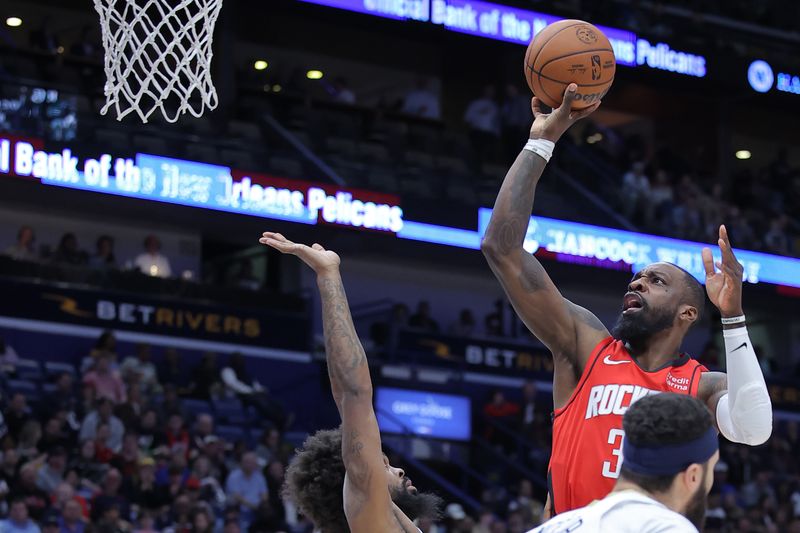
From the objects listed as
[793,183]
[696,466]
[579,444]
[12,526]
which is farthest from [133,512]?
[793,183]

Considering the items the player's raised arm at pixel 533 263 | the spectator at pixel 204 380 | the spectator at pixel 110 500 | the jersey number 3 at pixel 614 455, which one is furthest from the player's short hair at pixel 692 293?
the spectator at pixel 204 380

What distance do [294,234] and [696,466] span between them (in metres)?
16.4

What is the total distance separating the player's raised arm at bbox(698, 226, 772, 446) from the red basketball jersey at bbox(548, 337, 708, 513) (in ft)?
0.67

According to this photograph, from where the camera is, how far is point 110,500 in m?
12.0

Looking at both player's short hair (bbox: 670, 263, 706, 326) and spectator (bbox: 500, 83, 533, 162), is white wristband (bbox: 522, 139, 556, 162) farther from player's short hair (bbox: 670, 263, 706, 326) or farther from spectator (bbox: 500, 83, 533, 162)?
spectator (bbox: 500, 83, 533, 162)

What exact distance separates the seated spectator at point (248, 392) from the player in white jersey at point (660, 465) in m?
13.4

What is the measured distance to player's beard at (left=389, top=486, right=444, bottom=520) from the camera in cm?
433

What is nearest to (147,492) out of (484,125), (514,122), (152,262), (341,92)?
(152,262)

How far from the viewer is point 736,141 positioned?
2852 cm

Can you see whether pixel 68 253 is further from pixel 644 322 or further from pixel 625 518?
pixel 625 518

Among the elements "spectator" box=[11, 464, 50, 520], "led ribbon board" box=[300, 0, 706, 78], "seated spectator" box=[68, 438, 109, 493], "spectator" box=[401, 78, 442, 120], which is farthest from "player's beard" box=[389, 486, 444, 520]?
"spectator" box=[401, 78, 442, 120]

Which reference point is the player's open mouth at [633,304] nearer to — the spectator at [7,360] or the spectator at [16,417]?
the spectator at [16,417]

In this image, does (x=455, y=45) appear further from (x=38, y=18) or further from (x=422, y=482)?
(x=422, y=482)

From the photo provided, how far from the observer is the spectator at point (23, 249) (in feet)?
55.1
